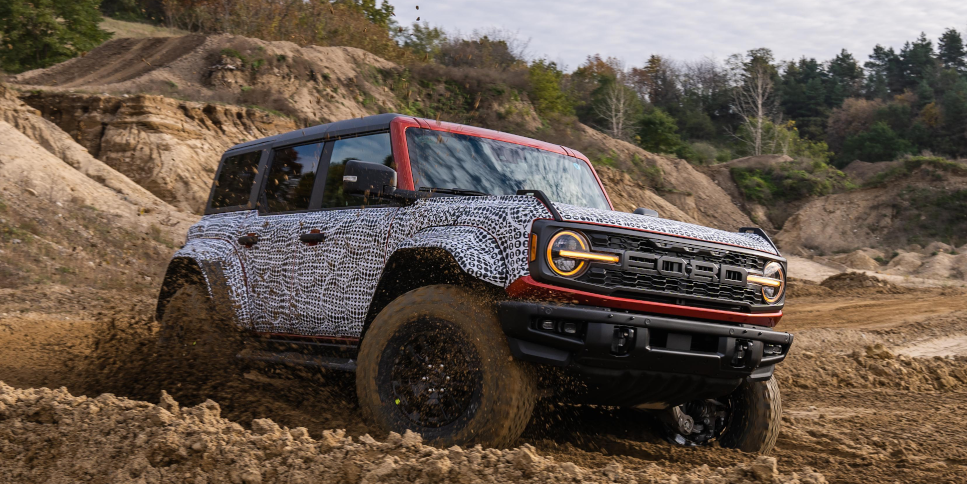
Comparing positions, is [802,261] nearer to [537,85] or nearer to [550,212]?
[537,85]

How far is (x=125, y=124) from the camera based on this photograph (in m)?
19.3

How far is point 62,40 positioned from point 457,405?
38421mm

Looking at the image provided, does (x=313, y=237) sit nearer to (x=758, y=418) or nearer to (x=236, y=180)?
(x=236, y=180)

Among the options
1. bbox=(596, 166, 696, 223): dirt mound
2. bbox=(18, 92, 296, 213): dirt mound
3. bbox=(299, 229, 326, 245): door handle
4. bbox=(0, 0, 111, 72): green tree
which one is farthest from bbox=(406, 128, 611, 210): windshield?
bbox=(0, 0, 111, 72): green tree

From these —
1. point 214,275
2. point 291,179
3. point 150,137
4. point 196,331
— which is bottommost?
point 196,331

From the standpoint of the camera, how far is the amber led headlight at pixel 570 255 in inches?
136

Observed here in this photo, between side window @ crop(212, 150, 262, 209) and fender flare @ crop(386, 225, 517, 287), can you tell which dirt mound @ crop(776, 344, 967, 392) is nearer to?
fender flare @ crop(386, 225, 517, 287)

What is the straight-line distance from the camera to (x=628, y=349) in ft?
11.1

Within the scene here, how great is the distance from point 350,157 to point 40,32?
3639cm

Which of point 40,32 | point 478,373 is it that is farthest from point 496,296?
point 40,32

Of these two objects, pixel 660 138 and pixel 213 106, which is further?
pixel 660 138

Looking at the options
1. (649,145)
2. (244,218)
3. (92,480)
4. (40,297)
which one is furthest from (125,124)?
(649,145)

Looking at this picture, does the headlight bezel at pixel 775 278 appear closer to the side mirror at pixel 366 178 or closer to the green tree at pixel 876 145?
the side mirror at pixel 366 178

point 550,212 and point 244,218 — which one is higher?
point 550,212
